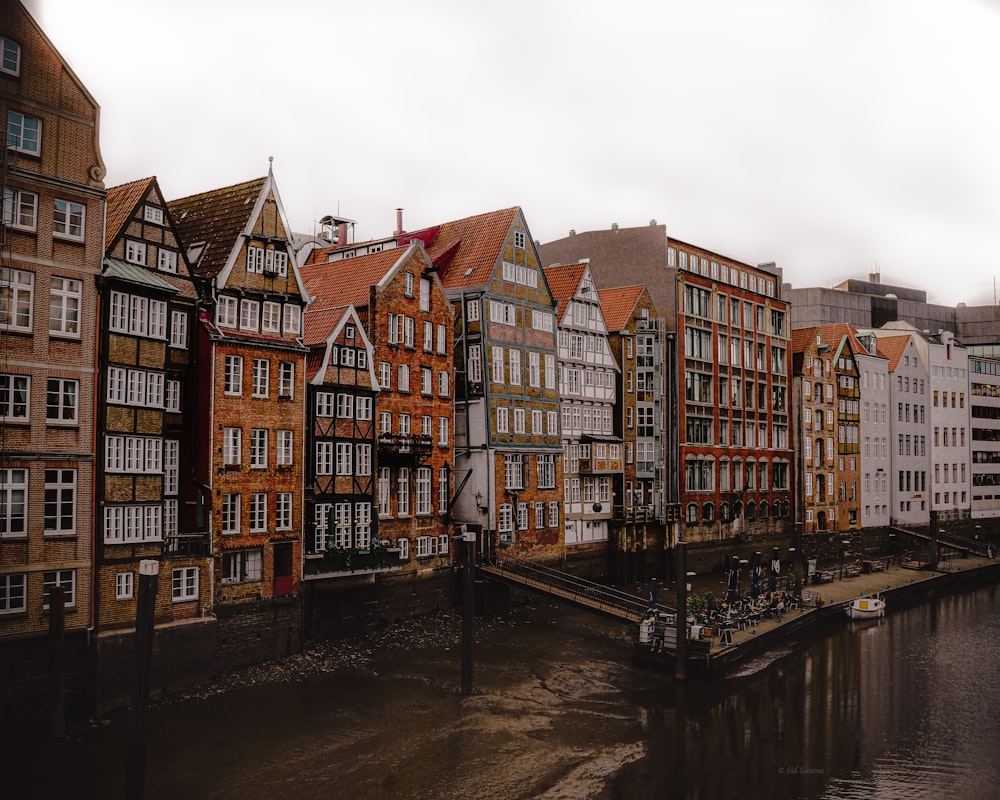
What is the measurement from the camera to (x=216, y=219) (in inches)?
1767

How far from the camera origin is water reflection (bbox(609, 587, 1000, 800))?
32188 mm

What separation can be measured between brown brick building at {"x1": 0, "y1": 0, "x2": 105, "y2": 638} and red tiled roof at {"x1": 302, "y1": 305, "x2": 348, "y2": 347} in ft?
41.4

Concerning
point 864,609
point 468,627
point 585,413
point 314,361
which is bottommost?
point 864,609

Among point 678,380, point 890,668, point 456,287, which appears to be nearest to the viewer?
point 890,668

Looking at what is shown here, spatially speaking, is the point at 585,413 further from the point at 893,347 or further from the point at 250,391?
the point at 893,347

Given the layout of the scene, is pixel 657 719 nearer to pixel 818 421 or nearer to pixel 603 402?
pixel 603 402

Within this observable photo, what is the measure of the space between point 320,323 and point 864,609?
4051 cm

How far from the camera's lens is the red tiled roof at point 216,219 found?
1692 inches

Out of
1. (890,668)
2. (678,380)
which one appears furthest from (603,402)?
(890,668)

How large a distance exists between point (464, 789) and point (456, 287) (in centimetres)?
3367

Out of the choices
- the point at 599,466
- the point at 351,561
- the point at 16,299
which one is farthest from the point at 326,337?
the point at 599,466

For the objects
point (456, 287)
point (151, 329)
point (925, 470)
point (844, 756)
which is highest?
point (456, 287)

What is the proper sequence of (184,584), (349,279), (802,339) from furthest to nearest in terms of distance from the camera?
(802,339)
(349,279)
(184,584)

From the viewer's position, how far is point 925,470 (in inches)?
3971
